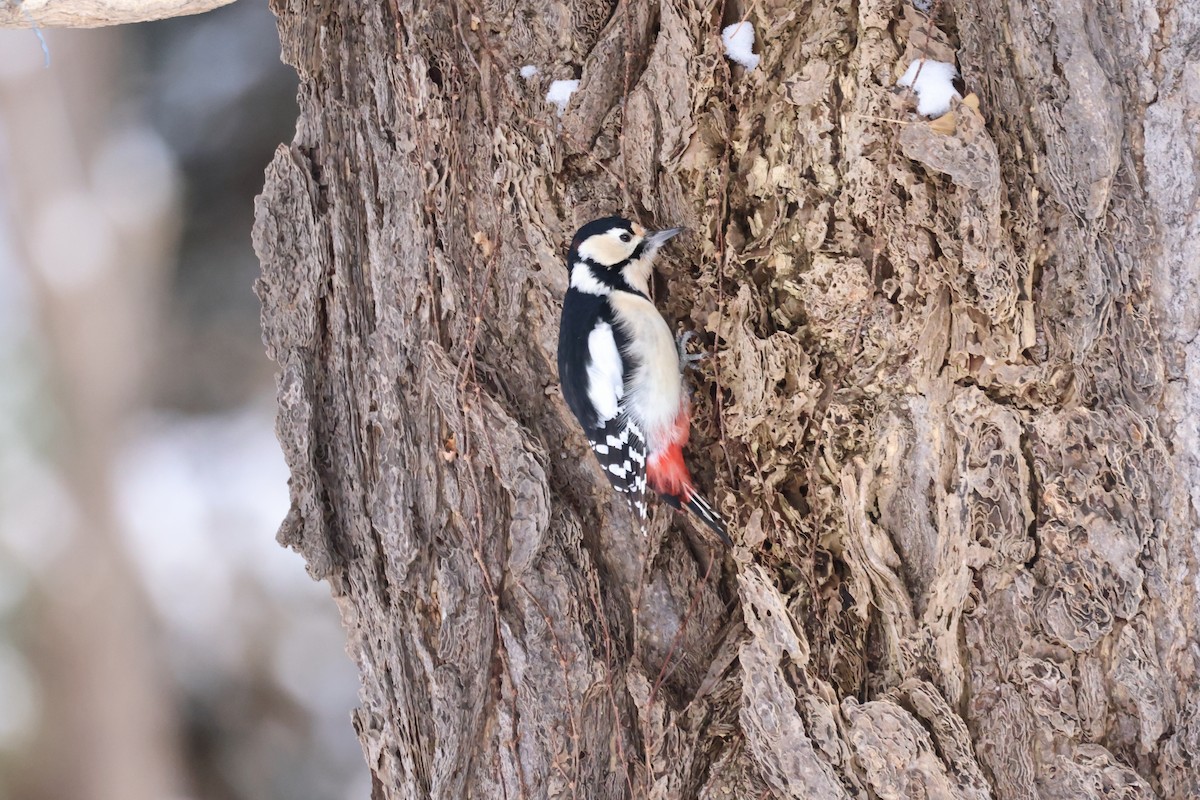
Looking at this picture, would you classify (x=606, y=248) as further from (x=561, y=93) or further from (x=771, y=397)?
(x=771, y=397)

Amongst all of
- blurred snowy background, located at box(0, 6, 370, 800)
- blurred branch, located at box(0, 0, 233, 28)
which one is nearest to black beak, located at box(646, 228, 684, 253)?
blurred branch, located at box(0, 0, 233, 28)

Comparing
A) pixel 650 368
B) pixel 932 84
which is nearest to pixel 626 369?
pixel 650 368

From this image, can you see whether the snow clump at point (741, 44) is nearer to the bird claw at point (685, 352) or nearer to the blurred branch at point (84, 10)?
the bird claw at point (685, 352)

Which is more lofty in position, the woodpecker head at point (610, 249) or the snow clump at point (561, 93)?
the snow clump at point (561, 93)

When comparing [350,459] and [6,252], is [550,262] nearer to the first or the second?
[350,459]

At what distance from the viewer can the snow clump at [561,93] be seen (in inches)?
87.2

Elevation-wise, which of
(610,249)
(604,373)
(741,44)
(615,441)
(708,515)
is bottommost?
(708,515)

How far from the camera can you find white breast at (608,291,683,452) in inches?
91.6

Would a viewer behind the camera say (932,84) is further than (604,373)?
No

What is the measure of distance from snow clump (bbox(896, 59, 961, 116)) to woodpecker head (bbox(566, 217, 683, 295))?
602 millimetres

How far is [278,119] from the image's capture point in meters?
4.02

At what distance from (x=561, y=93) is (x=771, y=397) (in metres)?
0.88

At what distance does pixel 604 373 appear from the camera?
231 centimetres

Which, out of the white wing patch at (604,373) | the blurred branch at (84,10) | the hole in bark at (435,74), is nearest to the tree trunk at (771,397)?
the hole in bark at (435,74)
